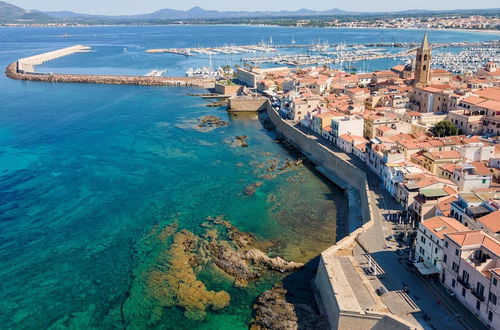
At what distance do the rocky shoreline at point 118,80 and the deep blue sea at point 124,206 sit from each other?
2467cm

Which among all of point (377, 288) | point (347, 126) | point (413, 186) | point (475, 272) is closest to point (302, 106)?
point (347, 126)

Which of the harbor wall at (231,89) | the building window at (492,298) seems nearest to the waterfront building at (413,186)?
the building window at (492,298)

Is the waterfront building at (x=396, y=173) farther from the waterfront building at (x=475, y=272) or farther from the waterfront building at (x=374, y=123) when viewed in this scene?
the waterfront building at (x=374, y=123)

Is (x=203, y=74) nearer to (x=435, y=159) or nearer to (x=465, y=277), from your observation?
(x=435, y=159)

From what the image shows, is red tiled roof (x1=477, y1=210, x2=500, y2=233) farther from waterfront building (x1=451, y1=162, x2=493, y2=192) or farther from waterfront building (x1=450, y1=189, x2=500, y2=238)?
waterfront building (x1=451, y1=162, x2=493, y2=192)

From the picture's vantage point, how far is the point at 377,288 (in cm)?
1756

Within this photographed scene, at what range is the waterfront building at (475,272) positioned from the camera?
1459 cm

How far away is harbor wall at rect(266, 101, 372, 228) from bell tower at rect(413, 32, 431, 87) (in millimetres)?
16229

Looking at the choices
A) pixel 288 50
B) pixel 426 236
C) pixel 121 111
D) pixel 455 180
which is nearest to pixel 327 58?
pixel 288 50

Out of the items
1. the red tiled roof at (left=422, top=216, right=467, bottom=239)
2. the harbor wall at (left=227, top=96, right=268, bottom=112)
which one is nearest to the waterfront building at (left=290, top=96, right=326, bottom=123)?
the harbor wall at (left=227, top=96, right=268, bottom=112)

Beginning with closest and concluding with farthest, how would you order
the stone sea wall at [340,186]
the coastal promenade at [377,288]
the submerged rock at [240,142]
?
1. the coastal promenade at [377,288]
2. the stone sea wall at [340,186]
3. the submerged rock at [240,142]

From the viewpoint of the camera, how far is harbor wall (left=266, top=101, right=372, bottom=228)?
2575cm

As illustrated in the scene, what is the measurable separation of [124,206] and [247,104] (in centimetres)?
3168

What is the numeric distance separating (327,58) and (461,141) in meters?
79.6
